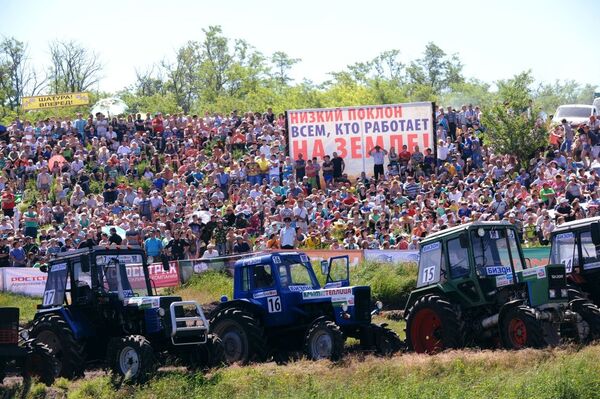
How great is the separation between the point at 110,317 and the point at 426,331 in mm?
5877

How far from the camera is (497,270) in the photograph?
782 inches

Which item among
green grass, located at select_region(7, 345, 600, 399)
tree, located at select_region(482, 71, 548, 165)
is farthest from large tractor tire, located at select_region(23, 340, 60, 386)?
tree, located at select_region(482, 71, 548, 165)

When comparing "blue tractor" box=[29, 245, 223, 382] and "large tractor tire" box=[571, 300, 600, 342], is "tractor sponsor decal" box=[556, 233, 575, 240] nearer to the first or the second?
"large tractor tire" box=[571, 300, 600, 342]

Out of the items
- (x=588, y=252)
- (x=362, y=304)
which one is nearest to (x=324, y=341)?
(x=362, y=304)

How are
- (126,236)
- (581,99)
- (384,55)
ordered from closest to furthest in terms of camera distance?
(126,236), (384,55), (581,99)

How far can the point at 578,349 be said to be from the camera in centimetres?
1797

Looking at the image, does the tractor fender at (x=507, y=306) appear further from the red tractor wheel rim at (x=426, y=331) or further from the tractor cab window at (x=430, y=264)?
the tractor cab window at (x=430, y=264)

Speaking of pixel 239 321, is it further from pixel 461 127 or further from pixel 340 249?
pixel 461 127

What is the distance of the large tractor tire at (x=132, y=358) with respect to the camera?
18.4 meters

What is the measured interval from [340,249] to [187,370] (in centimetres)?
1097

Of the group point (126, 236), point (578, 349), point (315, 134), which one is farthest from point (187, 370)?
point (315, 134)

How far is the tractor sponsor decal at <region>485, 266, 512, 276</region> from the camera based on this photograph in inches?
779

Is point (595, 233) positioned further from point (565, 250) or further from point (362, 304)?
point (362, 304)

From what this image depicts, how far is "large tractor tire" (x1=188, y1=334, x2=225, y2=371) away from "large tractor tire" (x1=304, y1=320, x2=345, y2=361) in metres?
1.80
